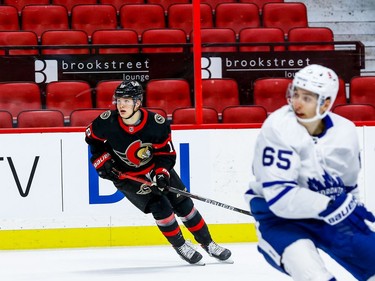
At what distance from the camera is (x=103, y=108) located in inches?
239

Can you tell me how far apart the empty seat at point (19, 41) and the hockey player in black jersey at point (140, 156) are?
140 centimetres

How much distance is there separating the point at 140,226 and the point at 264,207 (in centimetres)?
299

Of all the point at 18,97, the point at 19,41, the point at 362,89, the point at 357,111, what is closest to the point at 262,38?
the point at 362,89

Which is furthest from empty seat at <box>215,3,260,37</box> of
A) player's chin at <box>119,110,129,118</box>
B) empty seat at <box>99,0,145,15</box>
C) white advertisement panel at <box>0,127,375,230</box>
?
player's chin at <box>119,110,129,118</box>

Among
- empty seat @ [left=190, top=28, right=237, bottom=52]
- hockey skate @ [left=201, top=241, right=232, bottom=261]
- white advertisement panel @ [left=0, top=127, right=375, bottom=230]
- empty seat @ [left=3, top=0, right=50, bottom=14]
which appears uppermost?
empty seat @ [left=3, top=0, right=50, bottom=14]

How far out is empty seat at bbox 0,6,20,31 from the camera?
6730mm

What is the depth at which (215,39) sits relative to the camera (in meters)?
6.38

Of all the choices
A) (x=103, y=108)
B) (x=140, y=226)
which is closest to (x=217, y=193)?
(x=140, y=226)

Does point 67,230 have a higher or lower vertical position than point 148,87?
lower

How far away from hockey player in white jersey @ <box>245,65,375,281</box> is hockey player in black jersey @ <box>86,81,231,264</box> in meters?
1.94

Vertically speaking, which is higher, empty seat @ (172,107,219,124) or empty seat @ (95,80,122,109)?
empty seat @ (95,80,122,109)

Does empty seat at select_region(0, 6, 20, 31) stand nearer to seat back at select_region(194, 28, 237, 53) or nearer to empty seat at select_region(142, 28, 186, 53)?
empty seat at select_region(142, 28, 186, 53)

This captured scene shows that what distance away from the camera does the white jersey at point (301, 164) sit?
290 centimetres

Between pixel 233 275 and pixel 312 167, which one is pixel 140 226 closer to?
pixel 233 275
